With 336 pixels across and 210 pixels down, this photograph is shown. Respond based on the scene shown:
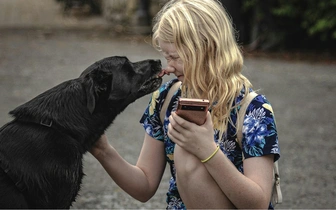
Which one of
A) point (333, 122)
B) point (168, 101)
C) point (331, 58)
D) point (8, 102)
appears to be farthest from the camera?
point (331, 58)

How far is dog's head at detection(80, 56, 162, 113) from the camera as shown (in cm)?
304

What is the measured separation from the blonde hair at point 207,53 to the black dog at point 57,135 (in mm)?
415

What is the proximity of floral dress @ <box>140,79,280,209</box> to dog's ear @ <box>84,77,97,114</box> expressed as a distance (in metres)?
0.35

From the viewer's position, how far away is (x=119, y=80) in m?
3.16

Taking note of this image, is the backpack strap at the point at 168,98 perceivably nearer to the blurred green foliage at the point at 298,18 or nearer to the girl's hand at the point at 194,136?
the girl's hand at the point at 194,136

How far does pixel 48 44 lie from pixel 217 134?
11.0m

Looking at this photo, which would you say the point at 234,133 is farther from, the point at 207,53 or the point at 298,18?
the point at 298,18

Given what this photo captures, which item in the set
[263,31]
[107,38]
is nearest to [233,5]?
[263,31]

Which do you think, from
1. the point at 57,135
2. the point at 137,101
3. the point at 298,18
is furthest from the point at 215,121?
the point at 298,18

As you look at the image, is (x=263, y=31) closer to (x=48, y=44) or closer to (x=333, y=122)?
(x=48, y=44)

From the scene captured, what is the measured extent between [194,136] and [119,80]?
74 centimetres

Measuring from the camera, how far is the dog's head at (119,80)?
3039mm

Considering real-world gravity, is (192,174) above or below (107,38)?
above

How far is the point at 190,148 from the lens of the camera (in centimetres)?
260
